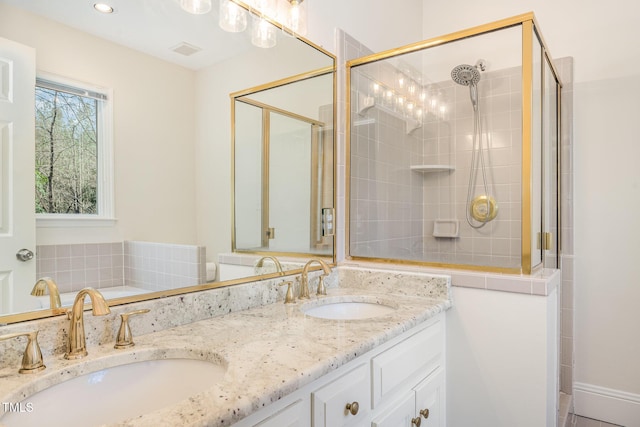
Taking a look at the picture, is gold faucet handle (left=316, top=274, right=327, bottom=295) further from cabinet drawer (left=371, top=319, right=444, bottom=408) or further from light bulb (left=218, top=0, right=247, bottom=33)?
light bulb (left=218, top=0, right=247, bottom=33)

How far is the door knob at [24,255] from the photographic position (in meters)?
0.99

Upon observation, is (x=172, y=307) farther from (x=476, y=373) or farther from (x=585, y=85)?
(x=585, y=85)

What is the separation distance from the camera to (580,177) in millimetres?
2428

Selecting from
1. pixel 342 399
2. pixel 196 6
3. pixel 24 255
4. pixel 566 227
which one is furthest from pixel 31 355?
pixel 566 227

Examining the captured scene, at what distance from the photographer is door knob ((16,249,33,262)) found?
0.99m

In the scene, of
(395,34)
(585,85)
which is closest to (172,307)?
(395,34)

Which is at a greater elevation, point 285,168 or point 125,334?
point 285,168

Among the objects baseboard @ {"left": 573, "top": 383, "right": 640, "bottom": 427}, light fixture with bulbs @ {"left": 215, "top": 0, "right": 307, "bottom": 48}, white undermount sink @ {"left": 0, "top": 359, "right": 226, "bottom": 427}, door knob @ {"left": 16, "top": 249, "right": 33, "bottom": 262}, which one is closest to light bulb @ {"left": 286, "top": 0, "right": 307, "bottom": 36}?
light fixture with bulbs @ {"left": 215, "top": 0, "right": 307, "bottom": 48}

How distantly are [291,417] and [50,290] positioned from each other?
681mm

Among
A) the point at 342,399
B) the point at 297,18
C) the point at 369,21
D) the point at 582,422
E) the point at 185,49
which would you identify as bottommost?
the point at 582,422

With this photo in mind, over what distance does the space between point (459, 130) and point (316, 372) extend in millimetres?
1988

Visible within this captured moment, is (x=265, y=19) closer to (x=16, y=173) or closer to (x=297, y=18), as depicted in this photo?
(x=297, y=18)

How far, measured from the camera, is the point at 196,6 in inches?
54.7

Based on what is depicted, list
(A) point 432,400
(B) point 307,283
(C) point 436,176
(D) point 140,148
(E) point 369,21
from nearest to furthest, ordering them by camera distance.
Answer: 1. (D) point 140,148
2. (A) point 432,400
3. (B) point 307,283
4. (E) point 369,21
5. (C) point 436,176
